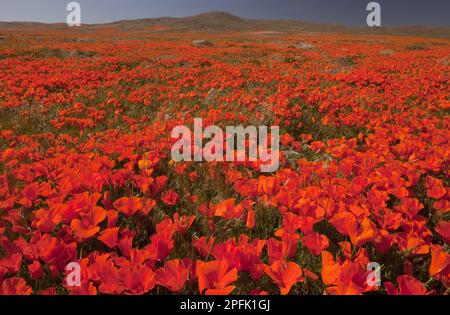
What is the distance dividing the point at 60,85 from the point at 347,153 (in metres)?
7.80

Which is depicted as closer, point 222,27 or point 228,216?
point 228,216

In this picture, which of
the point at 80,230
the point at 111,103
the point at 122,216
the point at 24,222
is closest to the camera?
the point at 80,230

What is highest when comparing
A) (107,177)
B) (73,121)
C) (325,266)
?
(73,121)

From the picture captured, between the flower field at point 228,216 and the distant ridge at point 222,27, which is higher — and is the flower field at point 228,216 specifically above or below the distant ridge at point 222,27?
below

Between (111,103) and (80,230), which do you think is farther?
(111,103)

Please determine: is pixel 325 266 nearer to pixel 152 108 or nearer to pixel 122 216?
pixel 122 216

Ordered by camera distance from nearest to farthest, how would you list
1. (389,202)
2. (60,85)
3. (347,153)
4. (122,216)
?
1. (122,216)
2. (389,202)
3. (347,153)
4. (60,85)

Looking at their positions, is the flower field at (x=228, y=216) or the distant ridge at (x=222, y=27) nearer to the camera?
the flower field at (x=228, y=216)

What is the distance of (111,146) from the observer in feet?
10.9

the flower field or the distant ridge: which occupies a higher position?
the distant ridge

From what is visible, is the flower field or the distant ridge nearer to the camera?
the flower field

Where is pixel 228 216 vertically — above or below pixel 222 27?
below

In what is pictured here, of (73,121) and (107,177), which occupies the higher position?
(73,121)
